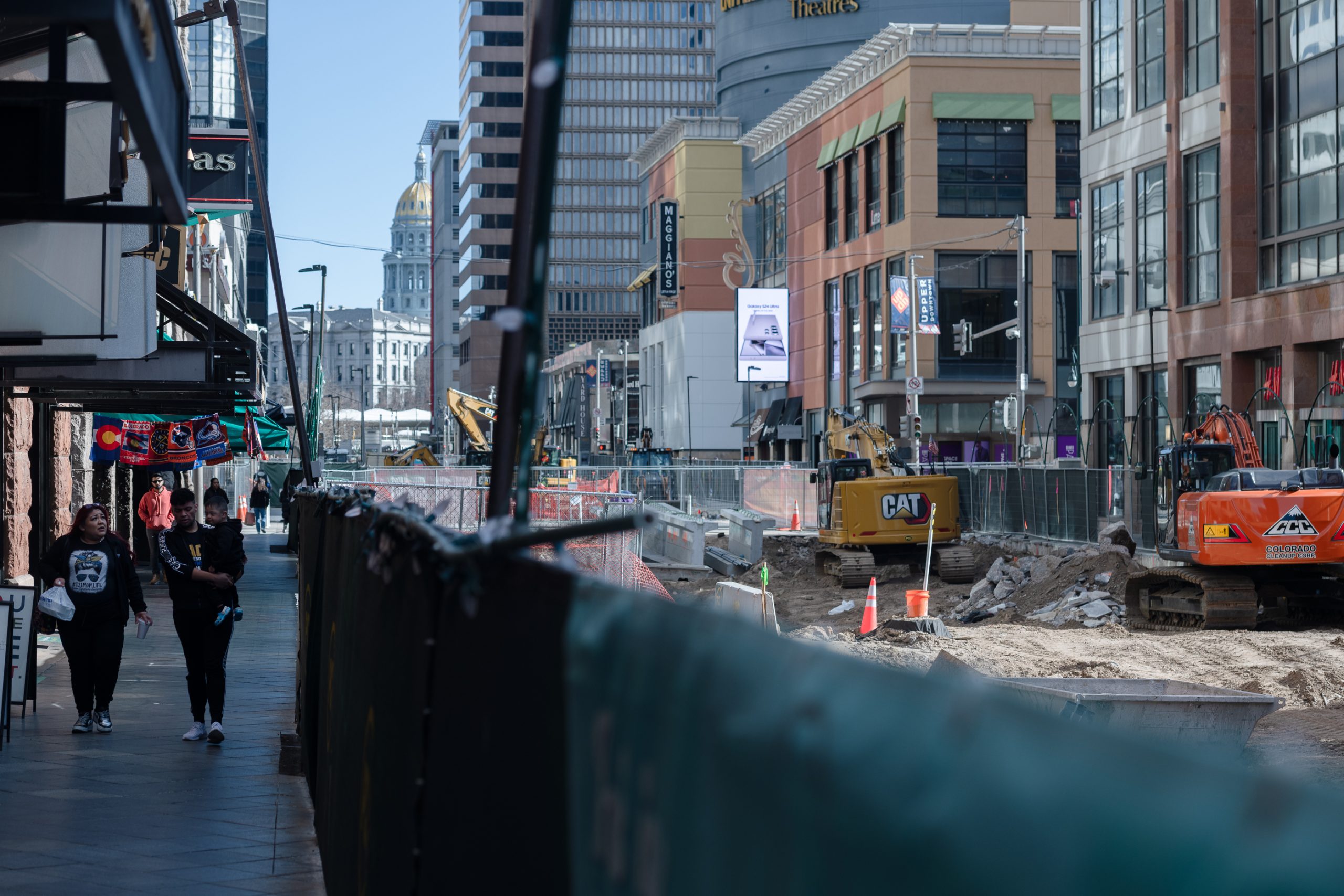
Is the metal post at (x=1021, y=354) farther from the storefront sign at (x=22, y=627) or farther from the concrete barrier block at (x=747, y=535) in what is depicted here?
the storefront sign at (x=22, y=627)

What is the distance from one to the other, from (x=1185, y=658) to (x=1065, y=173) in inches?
1702

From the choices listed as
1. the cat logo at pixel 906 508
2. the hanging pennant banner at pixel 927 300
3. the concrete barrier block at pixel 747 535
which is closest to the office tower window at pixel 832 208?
the hanging pennant banner at pixel 927 300

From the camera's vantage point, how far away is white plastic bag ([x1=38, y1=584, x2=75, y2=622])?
11.5 meters

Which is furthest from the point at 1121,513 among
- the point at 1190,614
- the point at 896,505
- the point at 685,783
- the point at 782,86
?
the point at 782,86

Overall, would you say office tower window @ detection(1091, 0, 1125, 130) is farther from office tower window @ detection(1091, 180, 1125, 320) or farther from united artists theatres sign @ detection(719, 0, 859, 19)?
united artists theatres sign @ detection(719, 0, 859, 19)

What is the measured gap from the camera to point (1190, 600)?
23.3m

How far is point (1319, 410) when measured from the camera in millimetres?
32844

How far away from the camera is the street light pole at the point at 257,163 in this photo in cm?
1662

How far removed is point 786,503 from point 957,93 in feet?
70.1

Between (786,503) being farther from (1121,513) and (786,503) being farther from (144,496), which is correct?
(144,496)

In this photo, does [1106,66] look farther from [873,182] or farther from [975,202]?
[873,182]

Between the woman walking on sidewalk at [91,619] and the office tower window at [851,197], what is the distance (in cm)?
5614

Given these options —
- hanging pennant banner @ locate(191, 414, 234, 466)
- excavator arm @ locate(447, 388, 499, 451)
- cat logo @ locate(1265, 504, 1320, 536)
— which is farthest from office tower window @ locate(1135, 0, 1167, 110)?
excavator arm @ locate(447, 388, 499, 451)

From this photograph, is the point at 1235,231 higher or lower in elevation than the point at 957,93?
lower
